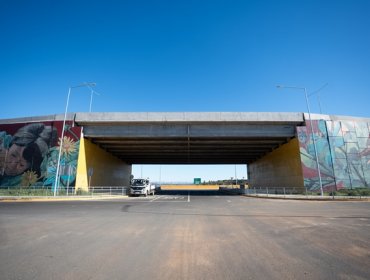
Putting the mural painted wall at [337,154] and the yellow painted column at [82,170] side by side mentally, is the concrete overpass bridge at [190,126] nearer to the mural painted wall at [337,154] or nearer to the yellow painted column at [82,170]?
the yellow painted column at [82,170]

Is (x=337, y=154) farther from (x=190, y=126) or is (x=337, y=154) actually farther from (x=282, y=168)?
(x=190, y=126)

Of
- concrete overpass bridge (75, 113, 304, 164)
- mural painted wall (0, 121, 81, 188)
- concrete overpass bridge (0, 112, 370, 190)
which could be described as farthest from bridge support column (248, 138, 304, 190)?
mural painted wall (0, 121, 81, 188)

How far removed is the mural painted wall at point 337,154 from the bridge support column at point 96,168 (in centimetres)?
2885

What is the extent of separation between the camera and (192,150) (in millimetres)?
41062

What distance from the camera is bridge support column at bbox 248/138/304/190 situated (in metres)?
30.0

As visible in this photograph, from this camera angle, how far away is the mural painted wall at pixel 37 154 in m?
28.0

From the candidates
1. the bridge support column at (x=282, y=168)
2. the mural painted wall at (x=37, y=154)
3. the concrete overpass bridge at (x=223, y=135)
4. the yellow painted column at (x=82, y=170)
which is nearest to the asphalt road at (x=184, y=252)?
the concrete overpass bridge at (x=223, y=135)

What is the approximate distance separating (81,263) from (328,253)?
5.19 m

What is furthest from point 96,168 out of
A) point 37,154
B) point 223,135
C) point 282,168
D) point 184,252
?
point 184,252

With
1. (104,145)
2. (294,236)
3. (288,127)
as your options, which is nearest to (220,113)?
(288,127)

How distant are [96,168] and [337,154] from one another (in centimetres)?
3595

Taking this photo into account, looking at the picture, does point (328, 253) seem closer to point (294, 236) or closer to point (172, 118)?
point (294, 236)

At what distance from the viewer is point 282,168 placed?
35.3 m

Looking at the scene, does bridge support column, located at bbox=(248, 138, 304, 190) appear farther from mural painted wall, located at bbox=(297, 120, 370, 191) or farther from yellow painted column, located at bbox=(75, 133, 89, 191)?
yellow painted column, located at bbox=(75, 133, 89, 191)
